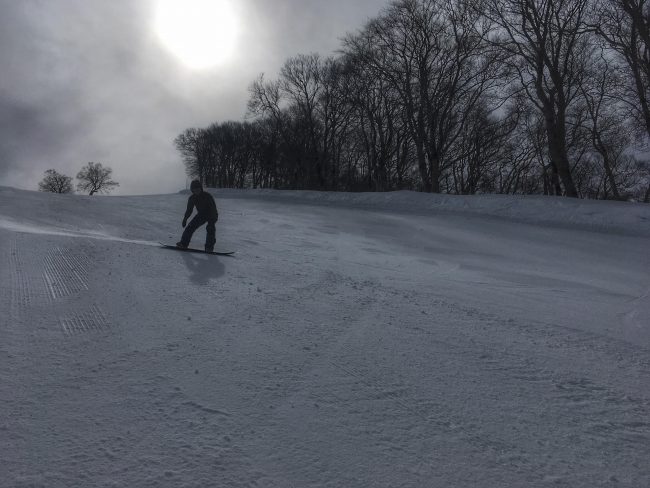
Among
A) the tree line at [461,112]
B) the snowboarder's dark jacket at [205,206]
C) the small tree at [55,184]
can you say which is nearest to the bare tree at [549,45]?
the tree line at [461,112]

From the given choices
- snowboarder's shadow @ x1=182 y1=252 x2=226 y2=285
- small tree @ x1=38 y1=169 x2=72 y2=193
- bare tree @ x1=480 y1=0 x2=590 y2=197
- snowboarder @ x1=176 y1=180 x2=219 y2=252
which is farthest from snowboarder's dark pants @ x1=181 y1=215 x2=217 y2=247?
small tree @ x1=38 y1=169 x2=72 y2=193

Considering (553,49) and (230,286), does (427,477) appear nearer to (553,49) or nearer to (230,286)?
(230,286)

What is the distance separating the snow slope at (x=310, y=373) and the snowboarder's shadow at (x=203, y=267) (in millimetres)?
77

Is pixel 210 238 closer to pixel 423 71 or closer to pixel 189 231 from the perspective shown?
pixel 189 231

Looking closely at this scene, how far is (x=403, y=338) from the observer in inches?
168

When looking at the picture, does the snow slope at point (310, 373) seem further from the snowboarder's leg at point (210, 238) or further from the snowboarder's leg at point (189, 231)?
the snowboarder's leg at point (189, 231)

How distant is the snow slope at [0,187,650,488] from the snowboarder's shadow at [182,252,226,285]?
0.25ft

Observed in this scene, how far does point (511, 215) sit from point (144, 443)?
16.8m

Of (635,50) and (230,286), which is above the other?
(635,50)

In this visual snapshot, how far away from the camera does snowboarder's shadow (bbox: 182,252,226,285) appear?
635cm

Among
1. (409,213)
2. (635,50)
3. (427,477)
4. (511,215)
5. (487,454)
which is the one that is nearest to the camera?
(427,477)

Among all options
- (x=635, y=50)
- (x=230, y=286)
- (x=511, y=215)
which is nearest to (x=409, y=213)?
(x=511, y=215)

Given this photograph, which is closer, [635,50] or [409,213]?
[409,213]

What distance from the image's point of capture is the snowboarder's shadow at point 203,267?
20.8 ft
